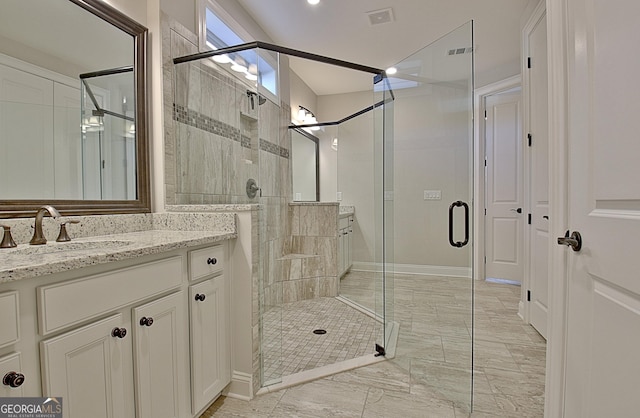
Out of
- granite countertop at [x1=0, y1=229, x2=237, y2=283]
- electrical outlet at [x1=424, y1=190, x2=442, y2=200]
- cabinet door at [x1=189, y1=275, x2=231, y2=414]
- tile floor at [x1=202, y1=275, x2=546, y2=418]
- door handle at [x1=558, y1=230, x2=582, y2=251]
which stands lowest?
tile floor at [x1=202, y1=275, x2=546, y2=418]

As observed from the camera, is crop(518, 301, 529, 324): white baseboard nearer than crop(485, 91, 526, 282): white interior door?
Yes

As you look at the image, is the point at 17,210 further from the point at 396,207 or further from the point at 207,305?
the point at 396,207

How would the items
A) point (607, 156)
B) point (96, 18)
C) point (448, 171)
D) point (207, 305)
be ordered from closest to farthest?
point (607, 156), point (207, 305), point (96, 18), point (448, 171)

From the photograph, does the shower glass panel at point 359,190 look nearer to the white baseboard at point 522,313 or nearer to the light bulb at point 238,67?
the white baseboard at point 522,313

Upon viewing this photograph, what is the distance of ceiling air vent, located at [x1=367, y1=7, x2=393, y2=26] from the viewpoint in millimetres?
2877

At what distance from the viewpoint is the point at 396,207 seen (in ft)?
8.52

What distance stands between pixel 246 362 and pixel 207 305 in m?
0.45

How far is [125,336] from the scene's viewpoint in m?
1.07

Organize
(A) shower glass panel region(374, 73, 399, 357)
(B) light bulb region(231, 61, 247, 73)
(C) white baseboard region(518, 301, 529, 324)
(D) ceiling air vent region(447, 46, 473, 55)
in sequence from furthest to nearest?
(C) white baseboard region(518, 301, 529, 324)
(A) shower glass panel region(374, 73, 399, 357)
(B) light bulb region(231, 61, 247, 73)
(D) ceiling air vent region(447, 46, 473, 55)

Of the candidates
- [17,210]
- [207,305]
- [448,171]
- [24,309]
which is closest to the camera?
[24,309]

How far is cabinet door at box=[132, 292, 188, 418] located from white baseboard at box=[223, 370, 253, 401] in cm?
41

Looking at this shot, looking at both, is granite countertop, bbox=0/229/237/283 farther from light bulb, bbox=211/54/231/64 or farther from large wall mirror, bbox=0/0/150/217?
light bulb, bbox=211/54/231/64

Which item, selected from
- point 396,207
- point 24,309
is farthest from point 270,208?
point 24,309

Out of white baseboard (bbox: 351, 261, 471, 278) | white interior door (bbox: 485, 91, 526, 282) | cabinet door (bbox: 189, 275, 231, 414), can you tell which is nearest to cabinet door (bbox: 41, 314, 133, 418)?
cabinet door (bbox: 189, 275, 231, 414)
